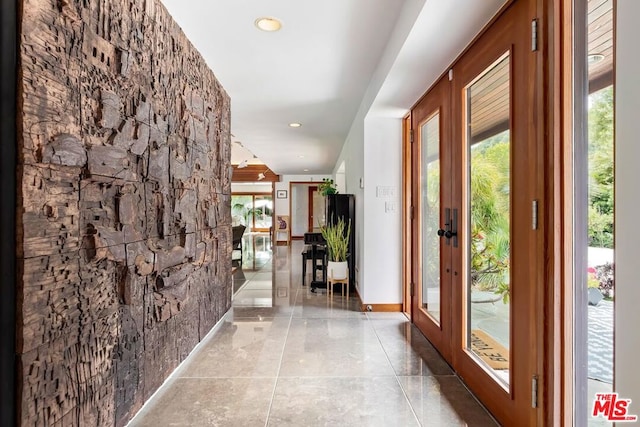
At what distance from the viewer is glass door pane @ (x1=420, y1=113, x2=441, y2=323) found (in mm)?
2619

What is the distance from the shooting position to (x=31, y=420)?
40.9 inches

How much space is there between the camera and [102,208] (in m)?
1.39

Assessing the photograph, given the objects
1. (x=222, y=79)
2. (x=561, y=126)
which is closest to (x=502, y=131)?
(x=561, y=126)

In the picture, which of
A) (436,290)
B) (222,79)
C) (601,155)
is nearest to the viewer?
(601,155)

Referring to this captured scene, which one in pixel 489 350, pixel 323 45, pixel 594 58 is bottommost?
pixel 489 350

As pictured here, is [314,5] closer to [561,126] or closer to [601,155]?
[561,126]

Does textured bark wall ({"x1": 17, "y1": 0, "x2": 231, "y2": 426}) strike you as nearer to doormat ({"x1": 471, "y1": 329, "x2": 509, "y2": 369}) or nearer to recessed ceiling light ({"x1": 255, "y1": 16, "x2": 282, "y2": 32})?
recessed ceiling light ({"x1": 255, "y1": 16, "x2": 282, "y2": 32})

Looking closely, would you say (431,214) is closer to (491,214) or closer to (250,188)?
(491,214)

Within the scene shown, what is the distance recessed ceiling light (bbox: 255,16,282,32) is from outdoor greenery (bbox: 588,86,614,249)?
1.90 meters

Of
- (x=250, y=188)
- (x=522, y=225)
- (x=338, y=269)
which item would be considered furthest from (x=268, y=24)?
(x=250, y=188)
